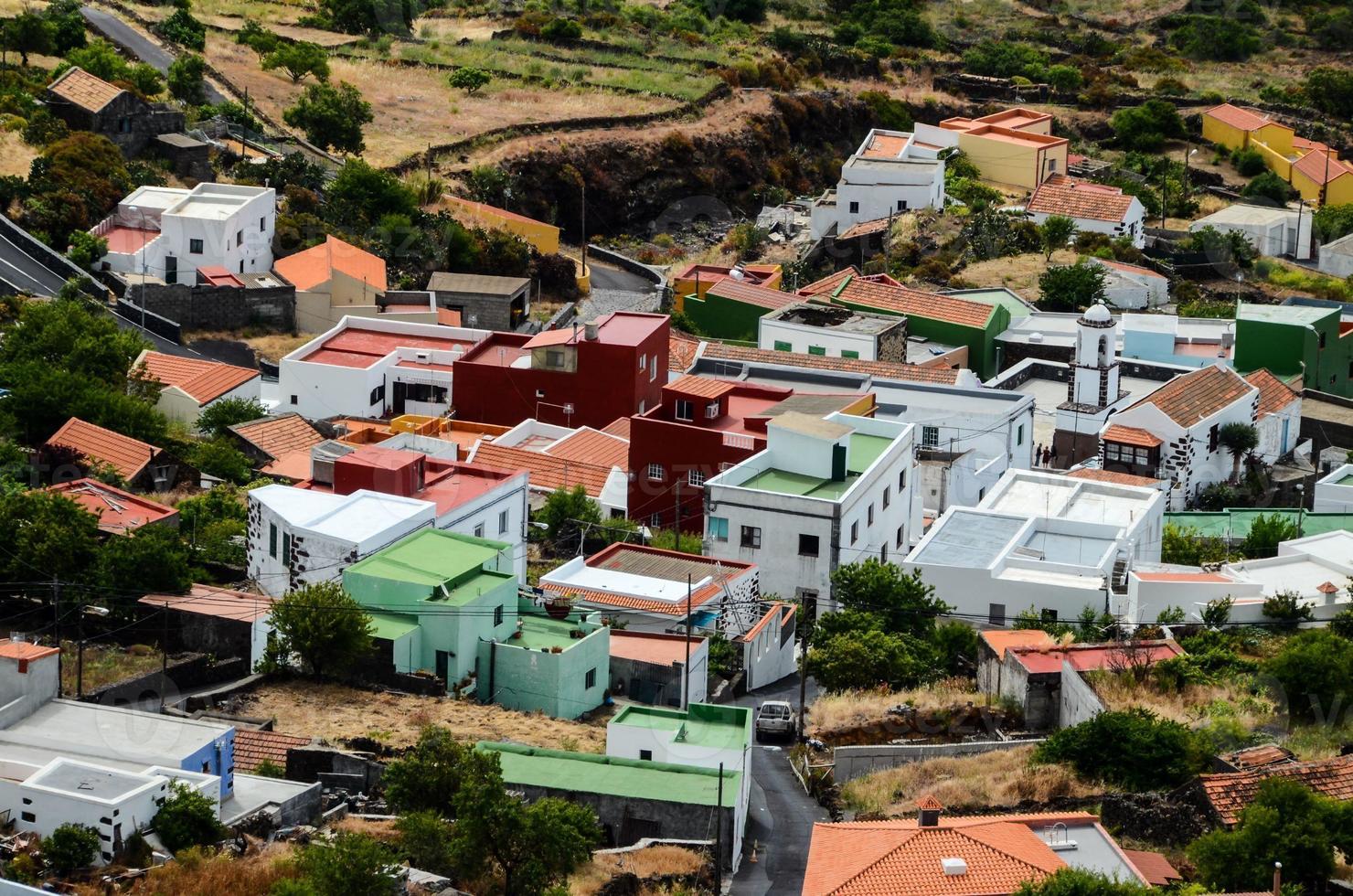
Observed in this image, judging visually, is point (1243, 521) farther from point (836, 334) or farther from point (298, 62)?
point (298, 62)

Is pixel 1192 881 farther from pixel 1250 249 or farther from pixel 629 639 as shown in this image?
pixel 1250 249

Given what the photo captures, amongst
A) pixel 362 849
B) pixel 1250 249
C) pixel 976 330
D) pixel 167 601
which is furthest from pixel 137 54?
pixel 362 849

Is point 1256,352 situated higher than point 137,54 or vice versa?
point 137,54

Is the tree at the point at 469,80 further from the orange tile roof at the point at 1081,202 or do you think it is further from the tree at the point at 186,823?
the tree at the point at 186,823

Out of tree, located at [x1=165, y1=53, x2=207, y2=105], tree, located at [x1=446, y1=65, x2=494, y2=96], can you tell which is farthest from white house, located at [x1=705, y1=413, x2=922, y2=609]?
tree, located at [x1=446, y1=65, x2=494, y2=96]

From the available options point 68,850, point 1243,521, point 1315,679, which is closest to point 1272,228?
point 1243,521

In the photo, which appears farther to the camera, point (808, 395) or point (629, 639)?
point (808, 395)
